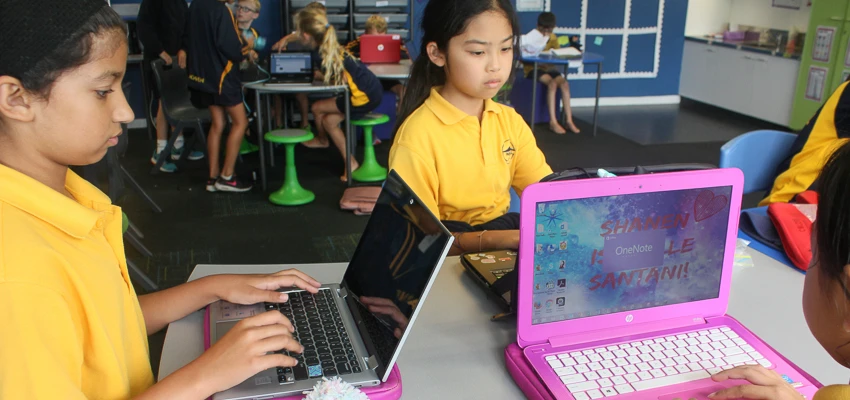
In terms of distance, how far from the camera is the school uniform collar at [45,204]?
0.77 m

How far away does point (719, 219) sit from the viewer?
105 centimetres

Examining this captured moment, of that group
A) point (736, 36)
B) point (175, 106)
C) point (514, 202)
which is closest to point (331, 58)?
point (175, 106)

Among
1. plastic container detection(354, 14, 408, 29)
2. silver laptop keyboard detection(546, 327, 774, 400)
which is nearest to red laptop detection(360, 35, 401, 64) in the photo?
→ plastic container detection(354, 14, 408, 29)

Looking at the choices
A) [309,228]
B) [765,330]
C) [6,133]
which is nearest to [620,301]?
[765,330]

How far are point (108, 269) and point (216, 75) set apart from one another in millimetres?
3354

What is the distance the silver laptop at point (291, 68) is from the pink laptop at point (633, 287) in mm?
3414

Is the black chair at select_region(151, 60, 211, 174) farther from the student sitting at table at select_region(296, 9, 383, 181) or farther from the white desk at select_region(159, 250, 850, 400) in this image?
the white desk at select_region(159, 250, 850, 400)

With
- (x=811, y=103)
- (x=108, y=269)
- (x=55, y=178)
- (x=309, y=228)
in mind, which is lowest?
(x=309, y=228)

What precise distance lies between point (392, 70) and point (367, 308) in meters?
3.83

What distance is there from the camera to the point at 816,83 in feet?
18.9

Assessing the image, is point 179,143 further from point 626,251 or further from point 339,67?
point 626,251

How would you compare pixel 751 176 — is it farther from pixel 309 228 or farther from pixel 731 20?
pixel 731 20

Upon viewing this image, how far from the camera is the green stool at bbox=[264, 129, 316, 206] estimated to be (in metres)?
4.01

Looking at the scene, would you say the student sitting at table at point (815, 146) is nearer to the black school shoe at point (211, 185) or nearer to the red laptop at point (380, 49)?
the black school shoe at point (211, 185)
